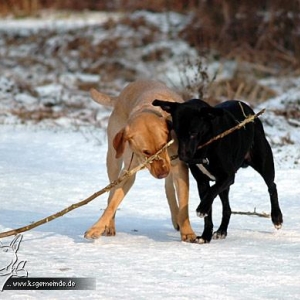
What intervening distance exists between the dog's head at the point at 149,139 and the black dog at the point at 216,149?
0.35ft

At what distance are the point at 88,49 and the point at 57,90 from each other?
4.62 meters

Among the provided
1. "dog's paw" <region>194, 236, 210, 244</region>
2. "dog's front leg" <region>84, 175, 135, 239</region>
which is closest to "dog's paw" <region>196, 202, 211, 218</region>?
"dog's paw" <region>194, 236, 210, 244</region>

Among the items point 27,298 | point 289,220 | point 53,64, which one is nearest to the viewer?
point 27,298

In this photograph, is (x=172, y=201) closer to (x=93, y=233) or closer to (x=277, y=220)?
(x=277, y=220)

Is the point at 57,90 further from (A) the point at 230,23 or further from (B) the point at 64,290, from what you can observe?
(B) the point at 64,290

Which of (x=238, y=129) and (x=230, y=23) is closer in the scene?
(x=238, y=129)

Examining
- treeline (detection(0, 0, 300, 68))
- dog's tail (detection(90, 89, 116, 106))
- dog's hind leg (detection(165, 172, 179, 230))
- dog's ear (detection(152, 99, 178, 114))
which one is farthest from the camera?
treeline (detection(0, 0, 300, 68))

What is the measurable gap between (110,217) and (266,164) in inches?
56.0

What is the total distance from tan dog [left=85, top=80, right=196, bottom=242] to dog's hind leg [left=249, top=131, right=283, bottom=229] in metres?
0.71

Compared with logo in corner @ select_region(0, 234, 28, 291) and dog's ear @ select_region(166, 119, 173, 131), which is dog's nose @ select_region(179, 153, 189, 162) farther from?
logo in corner @ select_region(0, 234, 28, 291)

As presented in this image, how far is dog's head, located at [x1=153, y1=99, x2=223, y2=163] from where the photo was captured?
6320mm

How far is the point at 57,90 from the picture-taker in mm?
17750

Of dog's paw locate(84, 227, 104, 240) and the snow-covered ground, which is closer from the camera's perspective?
the snow-covered ground

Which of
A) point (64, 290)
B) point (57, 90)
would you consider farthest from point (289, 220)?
point (57, 90)
